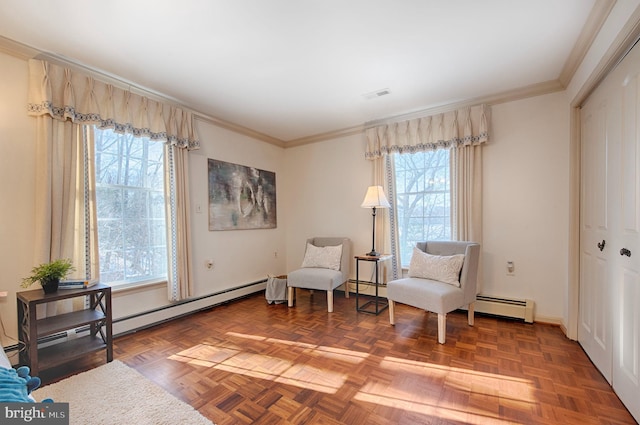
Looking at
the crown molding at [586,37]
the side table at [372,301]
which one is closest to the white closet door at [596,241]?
the crown molding at [586,37]

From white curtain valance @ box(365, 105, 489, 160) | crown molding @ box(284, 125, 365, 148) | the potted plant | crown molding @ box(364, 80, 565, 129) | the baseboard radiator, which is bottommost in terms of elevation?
the baseboard radiator

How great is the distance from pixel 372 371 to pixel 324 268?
5.76 feet

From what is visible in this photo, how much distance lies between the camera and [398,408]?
164 cm

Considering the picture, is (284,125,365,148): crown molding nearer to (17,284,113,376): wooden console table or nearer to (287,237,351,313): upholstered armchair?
(287,237,351,313): upholstered armchair

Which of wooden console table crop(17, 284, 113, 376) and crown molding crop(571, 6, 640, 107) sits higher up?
crown molding crop(571, 6, 640, 107)

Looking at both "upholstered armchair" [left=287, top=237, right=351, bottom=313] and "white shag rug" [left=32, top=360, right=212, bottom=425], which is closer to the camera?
"white shag rug" [left=32, top=360, right=212, bottom=425]

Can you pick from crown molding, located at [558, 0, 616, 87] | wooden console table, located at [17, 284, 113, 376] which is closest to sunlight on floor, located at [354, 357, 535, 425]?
wooden console table, located at [17, 284, 113, 376]

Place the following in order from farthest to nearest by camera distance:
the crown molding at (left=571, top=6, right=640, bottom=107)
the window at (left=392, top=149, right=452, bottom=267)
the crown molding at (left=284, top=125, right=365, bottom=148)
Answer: the crown molding at (left=284, top=125, right=365, bottom=148) → the window at (left=392, top=149, right=452, bottom=267) → the crown molding at (left=571, top=6, right=640, bottom=107)

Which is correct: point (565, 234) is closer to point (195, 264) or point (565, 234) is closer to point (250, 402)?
point (250, 402)

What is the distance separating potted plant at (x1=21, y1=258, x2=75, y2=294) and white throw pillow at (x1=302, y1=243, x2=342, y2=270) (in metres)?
2.52

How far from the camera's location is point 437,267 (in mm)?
2885

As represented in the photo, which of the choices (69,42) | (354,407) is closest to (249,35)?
(69,42)

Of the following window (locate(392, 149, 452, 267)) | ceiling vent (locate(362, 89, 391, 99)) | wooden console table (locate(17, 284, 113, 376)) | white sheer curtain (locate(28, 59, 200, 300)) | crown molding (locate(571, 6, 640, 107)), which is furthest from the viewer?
window (locate(392, 149, 452, 267))

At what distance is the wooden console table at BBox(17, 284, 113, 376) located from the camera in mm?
1836
